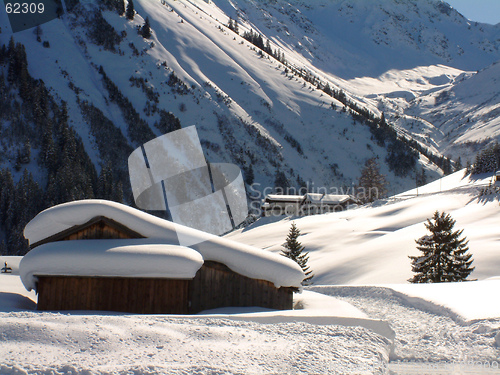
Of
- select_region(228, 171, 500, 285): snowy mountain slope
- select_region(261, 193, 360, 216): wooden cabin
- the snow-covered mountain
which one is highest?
the snow-covered mountain

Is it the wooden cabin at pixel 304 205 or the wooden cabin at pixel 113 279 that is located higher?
the wooden cabin at pixel 304 205

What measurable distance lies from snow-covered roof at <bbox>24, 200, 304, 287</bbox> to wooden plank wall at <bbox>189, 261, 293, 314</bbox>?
303mm

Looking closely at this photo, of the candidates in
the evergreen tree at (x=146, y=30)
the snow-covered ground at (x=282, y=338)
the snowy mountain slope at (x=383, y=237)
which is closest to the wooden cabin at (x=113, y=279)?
the snow-covered ground at (x=282, y=338)

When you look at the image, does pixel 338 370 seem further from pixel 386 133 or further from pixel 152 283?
pixel 386 133

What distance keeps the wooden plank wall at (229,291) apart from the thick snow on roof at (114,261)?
1090 millimetres

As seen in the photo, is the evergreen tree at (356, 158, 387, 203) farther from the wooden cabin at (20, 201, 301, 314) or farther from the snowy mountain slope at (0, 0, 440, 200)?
the wooden cabin at (20, 201, 301, 314)

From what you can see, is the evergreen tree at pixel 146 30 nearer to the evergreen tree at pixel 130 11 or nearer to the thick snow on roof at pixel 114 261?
the evergreen tree at pixel 130 11

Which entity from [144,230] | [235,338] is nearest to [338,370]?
[235,338]

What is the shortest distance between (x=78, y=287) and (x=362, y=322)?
8.37 metres

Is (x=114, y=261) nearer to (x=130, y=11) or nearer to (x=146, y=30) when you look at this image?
(x=146, y=30)

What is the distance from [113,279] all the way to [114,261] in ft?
2.82

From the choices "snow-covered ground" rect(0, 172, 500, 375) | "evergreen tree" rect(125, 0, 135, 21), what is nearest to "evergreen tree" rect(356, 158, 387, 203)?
"snow-covered ground" rect(0, 172, 500, 375)

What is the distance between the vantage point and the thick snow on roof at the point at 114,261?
1252cm

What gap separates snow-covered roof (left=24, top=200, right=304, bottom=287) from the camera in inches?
538
